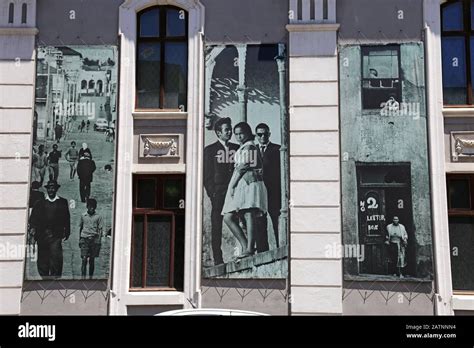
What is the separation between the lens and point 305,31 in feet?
60.0

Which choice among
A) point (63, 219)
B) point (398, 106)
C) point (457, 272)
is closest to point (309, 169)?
point (398, 106)

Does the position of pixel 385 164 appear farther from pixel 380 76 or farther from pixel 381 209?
pixel 380 76

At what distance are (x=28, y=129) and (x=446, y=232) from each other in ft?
34.1

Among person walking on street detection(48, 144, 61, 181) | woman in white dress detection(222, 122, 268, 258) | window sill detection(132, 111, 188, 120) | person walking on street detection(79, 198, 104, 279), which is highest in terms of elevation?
window sill detection(132, 111, 188, 120)

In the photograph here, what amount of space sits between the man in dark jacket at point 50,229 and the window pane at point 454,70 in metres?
9.79

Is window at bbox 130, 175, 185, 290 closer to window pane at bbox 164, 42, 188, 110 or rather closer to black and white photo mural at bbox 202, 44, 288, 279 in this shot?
black and white photo mural at bbox 202, 44, 288, 279

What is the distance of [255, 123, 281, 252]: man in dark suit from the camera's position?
1764cm

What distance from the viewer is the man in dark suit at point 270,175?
17.6 metres

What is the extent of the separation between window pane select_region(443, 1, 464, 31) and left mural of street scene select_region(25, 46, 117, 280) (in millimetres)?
8313

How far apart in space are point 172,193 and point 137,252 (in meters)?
1.67

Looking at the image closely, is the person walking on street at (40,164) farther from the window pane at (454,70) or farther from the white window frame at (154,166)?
the window pane at (454,70)

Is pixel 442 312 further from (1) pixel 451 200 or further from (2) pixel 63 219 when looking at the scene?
(2) pixel 63 219

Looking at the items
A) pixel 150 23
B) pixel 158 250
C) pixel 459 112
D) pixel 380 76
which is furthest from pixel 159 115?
pixel 459 112

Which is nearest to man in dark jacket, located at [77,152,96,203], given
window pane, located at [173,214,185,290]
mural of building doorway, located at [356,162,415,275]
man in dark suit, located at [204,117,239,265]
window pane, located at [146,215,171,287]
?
window pane, located at [146,215,171,287]
